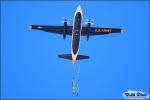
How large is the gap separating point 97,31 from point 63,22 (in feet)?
21.0

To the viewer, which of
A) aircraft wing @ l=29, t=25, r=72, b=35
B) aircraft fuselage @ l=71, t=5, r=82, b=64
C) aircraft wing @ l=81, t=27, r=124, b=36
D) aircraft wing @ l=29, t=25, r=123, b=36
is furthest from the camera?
aircraft wing @ l=29, t=25, r=72, b=35

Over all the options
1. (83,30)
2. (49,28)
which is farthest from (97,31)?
(49,28)

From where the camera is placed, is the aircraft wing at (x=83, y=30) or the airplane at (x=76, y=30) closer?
the airplane at (x=76, y=30)

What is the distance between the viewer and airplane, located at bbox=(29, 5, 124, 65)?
257 ft

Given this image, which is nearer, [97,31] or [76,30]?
[76,30]

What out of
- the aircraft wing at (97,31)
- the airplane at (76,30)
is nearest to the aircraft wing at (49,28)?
the airplane at (76,30)

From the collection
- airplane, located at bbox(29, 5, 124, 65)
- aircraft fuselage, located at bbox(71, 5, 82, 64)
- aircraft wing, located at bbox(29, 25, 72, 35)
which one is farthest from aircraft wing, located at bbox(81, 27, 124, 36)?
aircraft fuselage, located at bbox(71, 5, 82, 64)

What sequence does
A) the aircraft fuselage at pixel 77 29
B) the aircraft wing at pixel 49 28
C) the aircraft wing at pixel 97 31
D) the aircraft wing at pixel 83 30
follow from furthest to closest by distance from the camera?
1. the aircraft wing at pixel 49 28
2. the aircraft wing at pixel 83 30
3. the aircraft wing at pixel 97 31
4. the aircraft fuselage at pixel 77 29

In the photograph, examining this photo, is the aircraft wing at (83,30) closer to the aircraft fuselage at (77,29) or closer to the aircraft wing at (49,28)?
the aircraft wing at (49,28)

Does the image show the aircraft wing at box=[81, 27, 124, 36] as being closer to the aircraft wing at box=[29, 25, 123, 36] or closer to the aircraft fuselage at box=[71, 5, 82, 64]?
the aircraft wing at box=[29, 25, 123, 36]

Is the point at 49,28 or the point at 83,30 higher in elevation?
the point at 49,28

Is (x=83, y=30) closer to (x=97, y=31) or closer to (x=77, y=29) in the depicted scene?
(x=97, y=31)

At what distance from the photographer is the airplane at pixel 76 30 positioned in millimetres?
78312

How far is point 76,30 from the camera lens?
78.2 m
